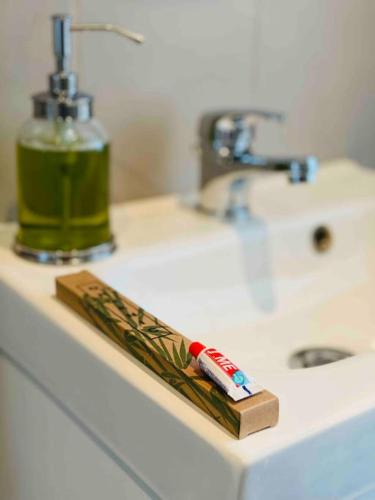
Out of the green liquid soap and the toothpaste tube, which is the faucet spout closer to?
the green liquid soap

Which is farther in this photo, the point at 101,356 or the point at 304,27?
the point at 304,27

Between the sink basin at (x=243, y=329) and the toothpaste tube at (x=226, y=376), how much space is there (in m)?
0.02

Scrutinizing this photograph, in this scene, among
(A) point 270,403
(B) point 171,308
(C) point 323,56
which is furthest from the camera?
(C) point 323,56

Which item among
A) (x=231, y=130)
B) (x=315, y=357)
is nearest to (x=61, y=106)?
(x=231, y=130)

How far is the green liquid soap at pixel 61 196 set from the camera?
26.2 inches

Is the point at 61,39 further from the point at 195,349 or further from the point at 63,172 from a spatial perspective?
the point at 195,349

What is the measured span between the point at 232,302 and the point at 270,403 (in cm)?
33

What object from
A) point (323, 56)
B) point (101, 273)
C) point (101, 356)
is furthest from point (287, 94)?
point (101, 356)

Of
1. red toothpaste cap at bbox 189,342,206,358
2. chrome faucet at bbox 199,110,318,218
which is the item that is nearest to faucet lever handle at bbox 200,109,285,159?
chrome faucet at bbox 199,110,318,218

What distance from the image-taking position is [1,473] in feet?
2.42

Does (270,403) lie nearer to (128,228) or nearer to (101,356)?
(101,356)

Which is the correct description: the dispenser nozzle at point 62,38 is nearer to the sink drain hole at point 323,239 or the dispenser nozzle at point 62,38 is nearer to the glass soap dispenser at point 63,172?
the glass soap dispenser at point 63,172

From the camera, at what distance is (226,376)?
463mm

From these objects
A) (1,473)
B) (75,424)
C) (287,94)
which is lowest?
(1,473)
